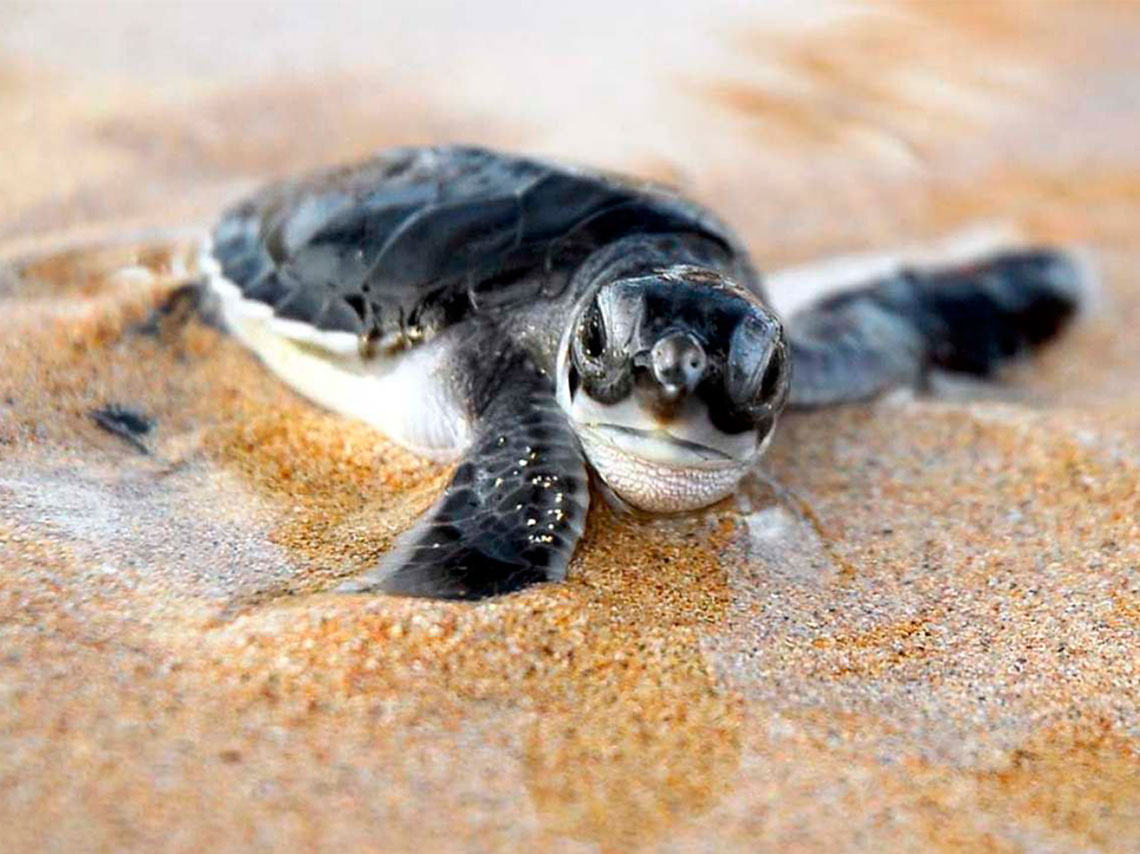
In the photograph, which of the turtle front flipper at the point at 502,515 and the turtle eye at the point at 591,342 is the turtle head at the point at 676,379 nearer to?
the turtle eye at the point at 591,342

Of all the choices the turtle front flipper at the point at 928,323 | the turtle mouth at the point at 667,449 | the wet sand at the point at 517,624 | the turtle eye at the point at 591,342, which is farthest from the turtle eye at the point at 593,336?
the turtle front flipper at the point at 928,323

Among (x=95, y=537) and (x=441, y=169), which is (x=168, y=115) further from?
(x=95, y=537)

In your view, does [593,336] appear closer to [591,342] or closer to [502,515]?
[591,342]

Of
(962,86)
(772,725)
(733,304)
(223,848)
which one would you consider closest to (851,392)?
(733,304)

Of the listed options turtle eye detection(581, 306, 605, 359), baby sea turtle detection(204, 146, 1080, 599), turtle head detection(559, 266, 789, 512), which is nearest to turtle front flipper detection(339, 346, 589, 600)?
baby sea turtle detection(204, 146, 1080, 599)

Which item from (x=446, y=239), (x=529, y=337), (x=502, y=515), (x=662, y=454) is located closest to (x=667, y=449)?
(x=662, y=454)

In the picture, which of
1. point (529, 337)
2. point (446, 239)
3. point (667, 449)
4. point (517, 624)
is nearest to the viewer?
point (517, 624)

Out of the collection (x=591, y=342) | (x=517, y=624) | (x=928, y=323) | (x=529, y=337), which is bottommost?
(x=928, y=323)
